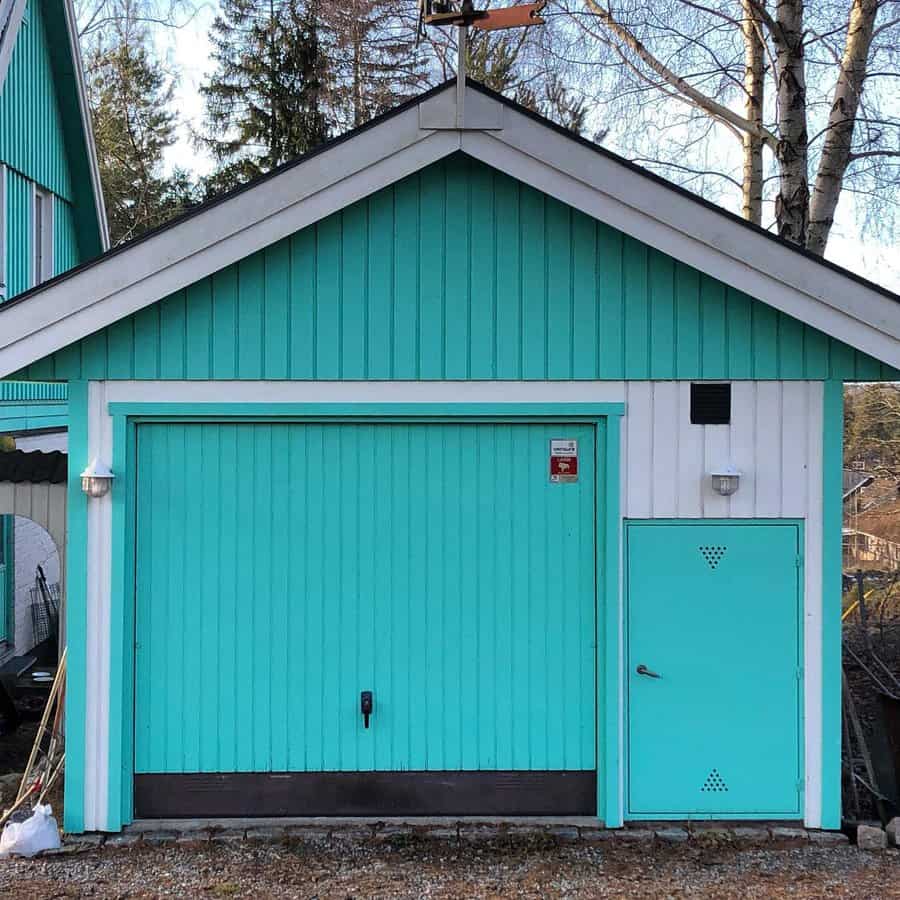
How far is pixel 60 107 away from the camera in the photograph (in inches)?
522

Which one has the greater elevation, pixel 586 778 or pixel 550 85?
pixel 550 85

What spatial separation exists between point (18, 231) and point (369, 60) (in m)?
12.1

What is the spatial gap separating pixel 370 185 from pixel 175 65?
2273 cm

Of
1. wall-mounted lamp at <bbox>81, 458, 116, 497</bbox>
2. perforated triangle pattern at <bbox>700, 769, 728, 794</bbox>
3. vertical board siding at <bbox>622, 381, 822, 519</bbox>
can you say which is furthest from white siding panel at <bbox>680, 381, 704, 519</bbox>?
wall-mounted lamp at <bbox>81, 458, 116, 497</bbox>

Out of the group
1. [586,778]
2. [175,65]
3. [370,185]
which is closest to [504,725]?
[586,778]

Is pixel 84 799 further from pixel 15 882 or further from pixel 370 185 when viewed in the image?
pixel 370 185

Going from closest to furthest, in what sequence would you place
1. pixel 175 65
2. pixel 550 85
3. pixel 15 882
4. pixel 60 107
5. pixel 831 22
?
pixel 15 882 → pixel 831 22 → pixel 60 107 → pixel 550 85 → pixel 175 65

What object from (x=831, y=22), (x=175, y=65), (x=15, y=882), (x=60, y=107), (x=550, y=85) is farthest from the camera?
(x=175, y=65)

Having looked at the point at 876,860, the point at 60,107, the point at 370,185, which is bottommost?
the point at 876,860

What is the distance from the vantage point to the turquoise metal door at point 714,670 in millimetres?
6391

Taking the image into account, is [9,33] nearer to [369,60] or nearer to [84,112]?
[84,112]

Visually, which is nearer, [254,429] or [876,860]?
[876,860]

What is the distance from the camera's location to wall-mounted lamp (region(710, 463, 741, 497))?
247 inches

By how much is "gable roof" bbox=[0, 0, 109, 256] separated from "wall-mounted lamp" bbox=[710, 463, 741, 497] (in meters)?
10.1
